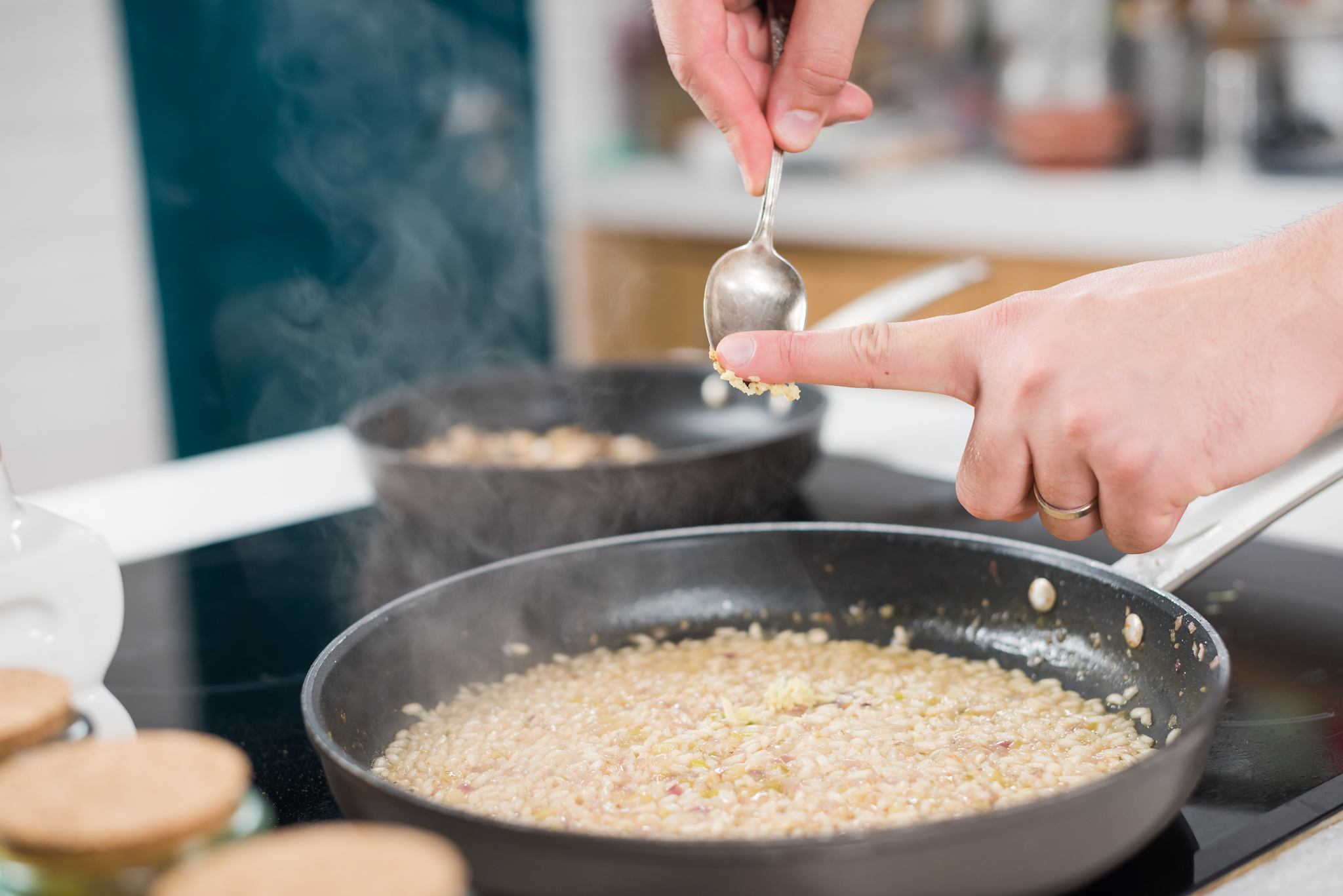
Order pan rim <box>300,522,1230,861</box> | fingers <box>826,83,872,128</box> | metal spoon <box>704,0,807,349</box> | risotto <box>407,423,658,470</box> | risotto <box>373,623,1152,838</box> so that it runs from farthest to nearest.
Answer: risotto <box>407,423,658,470</box>
fingers <box>826,83,872,128</box>
metal spoon <box>704,0,807,349</box>
risotto <box>373,623,1152,838</box>
pan rim <box>300,522,1230,861</box>

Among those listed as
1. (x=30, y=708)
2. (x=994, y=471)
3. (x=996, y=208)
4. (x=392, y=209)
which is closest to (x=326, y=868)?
(x=30, y=708)

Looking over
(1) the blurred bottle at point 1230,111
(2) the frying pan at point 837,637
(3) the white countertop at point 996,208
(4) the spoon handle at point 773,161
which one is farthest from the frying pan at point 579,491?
(1) the blurred bottle at point 1230,111

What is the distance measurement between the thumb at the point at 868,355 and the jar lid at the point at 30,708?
52 centimetres

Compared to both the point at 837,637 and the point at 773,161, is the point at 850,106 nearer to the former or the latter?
the point at 773,161

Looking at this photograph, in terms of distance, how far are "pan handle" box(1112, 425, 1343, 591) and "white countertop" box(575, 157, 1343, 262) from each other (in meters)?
1.97

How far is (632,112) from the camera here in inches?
196

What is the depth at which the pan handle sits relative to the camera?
3.48 ft

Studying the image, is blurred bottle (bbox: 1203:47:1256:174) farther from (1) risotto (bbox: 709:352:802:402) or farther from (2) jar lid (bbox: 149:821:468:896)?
(2) jar lid (bbox: 149:821:468:896)

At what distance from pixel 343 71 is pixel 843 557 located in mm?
3556

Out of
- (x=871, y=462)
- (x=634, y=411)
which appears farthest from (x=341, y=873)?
(x=634, y=411)

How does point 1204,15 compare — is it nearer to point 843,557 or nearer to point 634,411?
point 634,411

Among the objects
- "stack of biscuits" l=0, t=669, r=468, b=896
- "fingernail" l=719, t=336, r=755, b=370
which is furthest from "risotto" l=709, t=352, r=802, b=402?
"stack of biscuits" l=0, t=669, r=468, b=896

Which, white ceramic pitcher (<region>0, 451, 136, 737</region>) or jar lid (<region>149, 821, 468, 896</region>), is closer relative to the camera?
jar lid (<region>149, 821, 468, 896</region>)

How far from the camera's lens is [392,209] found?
4484mm
